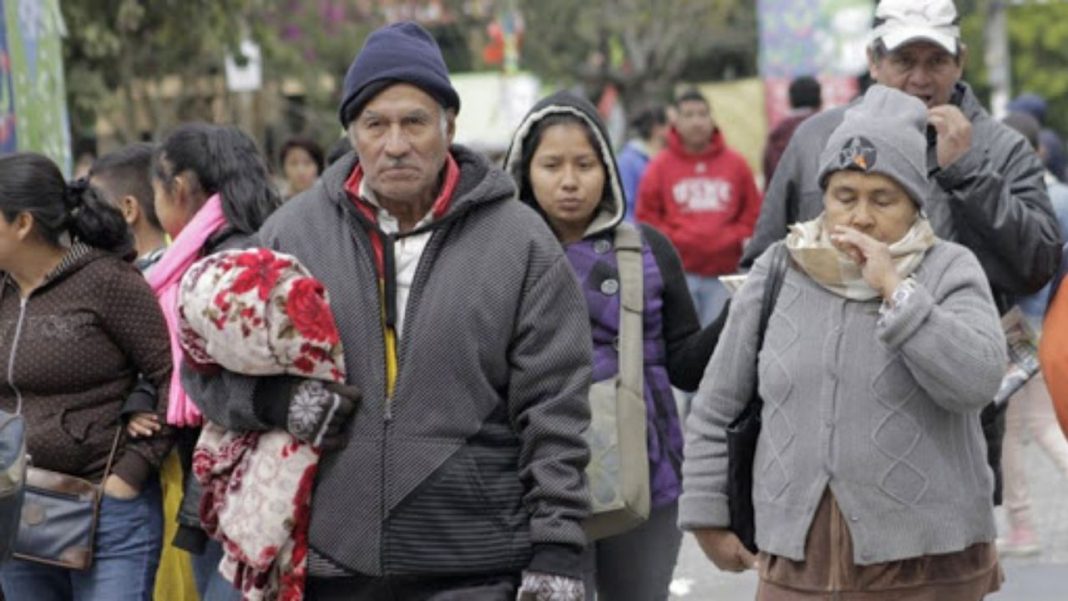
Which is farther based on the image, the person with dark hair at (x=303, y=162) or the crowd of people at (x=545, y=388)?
the person with dark hair at (x=303, y=162)

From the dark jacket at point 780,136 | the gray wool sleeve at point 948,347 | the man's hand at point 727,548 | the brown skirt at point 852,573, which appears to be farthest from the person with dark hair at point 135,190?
the dark jacket at point 780,136

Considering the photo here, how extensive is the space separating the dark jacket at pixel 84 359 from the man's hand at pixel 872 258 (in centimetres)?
215

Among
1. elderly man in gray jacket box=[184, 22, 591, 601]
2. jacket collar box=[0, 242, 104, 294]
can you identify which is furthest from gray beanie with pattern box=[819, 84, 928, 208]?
Result: jacket collar box=[0, 242, 104, 294]

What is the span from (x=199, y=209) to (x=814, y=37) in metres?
17.2

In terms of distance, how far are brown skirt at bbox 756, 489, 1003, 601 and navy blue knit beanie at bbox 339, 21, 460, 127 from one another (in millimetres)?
1284

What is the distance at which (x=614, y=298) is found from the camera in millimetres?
6070

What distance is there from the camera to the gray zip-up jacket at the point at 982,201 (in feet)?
19.7

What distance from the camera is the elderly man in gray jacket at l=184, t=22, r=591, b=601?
4.73 meters

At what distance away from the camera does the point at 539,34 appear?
136 feet

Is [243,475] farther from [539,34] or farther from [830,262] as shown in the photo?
[539,34]

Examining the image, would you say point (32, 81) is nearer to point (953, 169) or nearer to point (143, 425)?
point (143, 425)

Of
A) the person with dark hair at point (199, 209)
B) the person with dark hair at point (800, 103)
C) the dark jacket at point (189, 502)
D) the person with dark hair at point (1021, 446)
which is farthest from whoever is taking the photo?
the person with dark hair at point (800, 103)

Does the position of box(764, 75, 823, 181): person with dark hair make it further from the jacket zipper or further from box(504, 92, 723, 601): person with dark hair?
the jacket zipper

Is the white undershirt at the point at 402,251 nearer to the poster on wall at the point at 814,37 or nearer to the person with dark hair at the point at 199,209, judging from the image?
the person with dark hair at the point at 199,209
